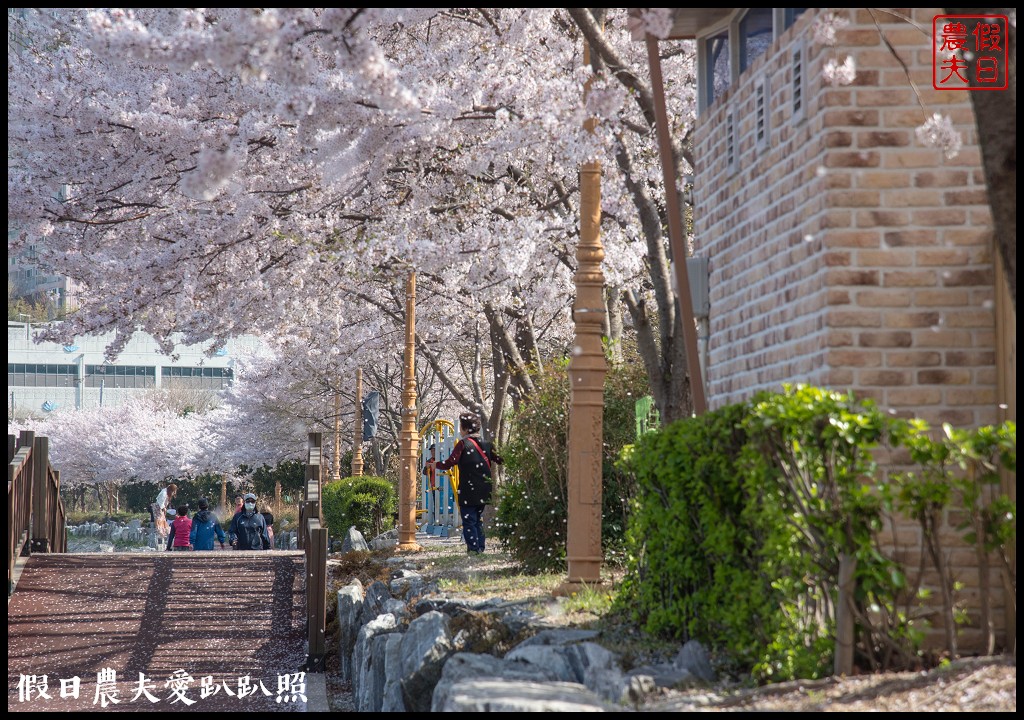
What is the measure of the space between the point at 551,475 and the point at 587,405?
97.1 inches

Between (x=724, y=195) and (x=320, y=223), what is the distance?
23.0 feet

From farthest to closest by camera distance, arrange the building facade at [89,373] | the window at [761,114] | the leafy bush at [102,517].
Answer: the building facade at [89,373] < the leafy bush at [102,517] < the window at [761,114]

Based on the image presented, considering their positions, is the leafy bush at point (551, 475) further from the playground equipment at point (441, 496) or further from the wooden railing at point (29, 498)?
the playground equipment at point (441, 496)

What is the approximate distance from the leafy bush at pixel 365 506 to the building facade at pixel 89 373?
5212 centimetres

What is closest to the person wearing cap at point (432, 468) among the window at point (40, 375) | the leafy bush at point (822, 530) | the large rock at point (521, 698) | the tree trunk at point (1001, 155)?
the large rock at point (521, 698)

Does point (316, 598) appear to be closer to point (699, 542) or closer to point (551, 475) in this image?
point (551, 475)

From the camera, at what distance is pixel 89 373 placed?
8031cm

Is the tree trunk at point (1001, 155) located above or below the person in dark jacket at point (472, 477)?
above

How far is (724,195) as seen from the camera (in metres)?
7.23

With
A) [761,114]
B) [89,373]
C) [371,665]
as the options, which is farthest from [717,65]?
[89,373]

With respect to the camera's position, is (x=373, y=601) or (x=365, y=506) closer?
(x=373, y=601)

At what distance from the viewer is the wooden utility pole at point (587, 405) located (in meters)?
8.30

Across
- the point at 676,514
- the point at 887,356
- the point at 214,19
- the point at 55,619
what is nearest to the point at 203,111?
the point at 214,19

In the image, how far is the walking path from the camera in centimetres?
901
